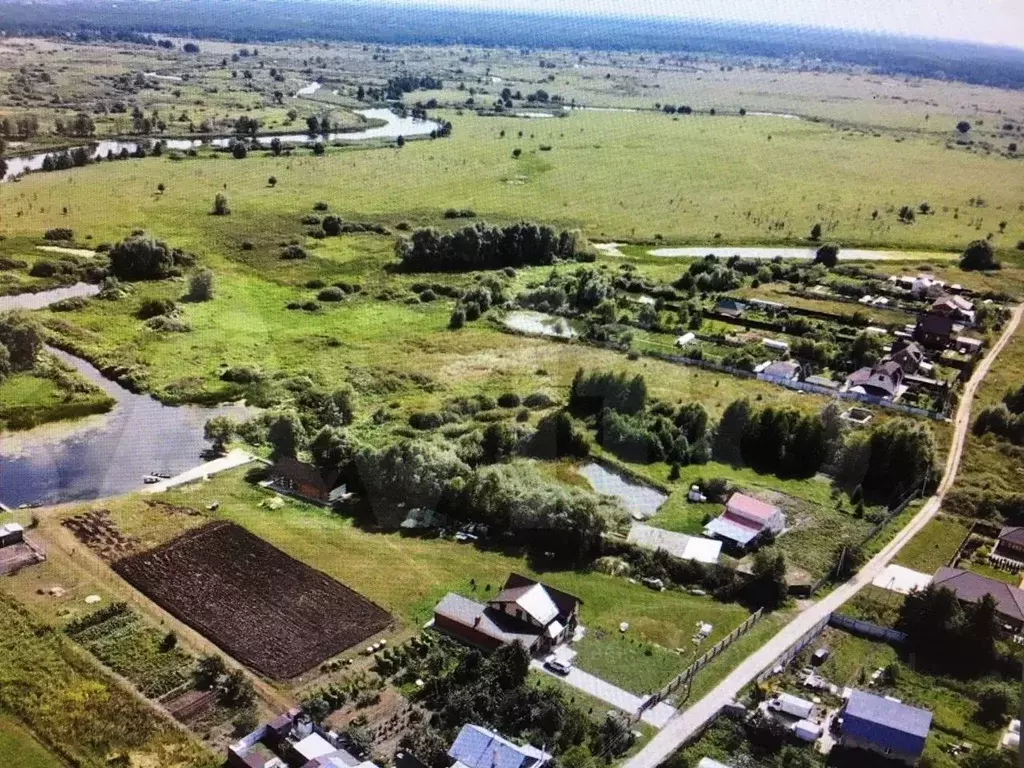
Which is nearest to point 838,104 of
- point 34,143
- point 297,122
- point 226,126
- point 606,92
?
point 606,92

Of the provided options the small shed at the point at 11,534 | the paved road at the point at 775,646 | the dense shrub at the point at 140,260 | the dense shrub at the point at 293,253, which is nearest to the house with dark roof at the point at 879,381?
the paved road at the point at 775,646

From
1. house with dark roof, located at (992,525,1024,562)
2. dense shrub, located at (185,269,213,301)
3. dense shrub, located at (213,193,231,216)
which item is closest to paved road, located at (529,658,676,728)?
house with dark roof, located at (992,525,1024,562)

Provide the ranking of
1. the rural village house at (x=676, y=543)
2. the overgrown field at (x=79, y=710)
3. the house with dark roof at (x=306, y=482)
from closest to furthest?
the overgrown field at (x=79, y=710) < the rural village house at (x=676, y=543) < the house with dark roof at (x=306, y=482)

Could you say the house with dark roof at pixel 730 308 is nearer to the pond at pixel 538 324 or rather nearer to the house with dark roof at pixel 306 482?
the pond at pixel 538 324

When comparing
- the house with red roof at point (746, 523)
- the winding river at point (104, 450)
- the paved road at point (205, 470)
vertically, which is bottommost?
the winding river at point (104, 450)

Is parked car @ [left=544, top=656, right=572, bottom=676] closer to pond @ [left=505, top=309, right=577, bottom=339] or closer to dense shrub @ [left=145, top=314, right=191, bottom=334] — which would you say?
pond @ [left=505, top=309, right=577, bottom=339]

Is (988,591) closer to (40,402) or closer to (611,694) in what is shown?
(611,694)

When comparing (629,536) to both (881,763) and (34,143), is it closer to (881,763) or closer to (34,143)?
(881,763)
